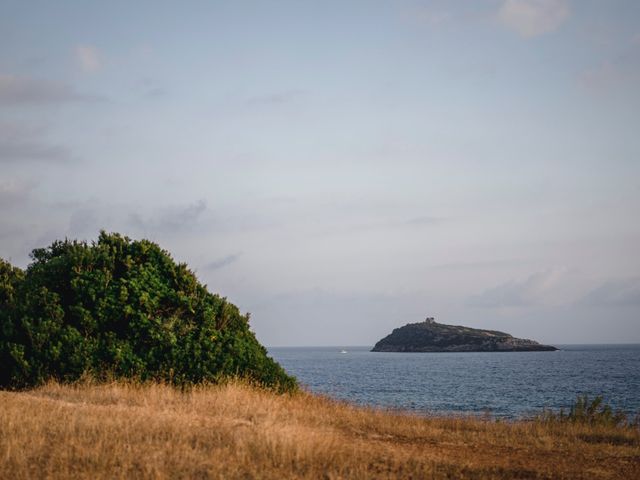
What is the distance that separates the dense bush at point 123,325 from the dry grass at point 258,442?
211 centimetres

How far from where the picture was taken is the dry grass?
413 inches

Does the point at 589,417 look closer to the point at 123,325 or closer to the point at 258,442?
the point at 258,442

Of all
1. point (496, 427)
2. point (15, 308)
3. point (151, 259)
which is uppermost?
point (151, 259)

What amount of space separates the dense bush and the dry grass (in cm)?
211

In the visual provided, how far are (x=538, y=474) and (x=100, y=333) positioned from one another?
15239 mm

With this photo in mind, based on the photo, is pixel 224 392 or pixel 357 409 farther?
pixel 357 409

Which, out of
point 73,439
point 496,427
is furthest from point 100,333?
point 496,427

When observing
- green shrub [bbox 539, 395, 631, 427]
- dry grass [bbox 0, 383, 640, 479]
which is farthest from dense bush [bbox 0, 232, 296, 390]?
green shrub [bbox 539, 395, 631, 427]

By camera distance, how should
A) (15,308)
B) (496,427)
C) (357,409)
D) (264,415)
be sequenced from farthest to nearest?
(15,308) < (357,409) < (496,427) < (264,415)

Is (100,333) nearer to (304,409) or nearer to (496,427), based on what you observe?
(304,409)

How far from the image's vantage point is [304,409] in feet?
61.2

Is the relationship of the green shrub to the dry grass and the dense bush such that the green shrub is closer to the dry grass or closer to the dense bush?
the dry grass

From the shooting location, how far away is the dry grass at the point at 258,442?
10.5 metres

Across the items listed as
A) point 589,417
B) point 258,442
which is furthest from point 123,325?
point 589,417
